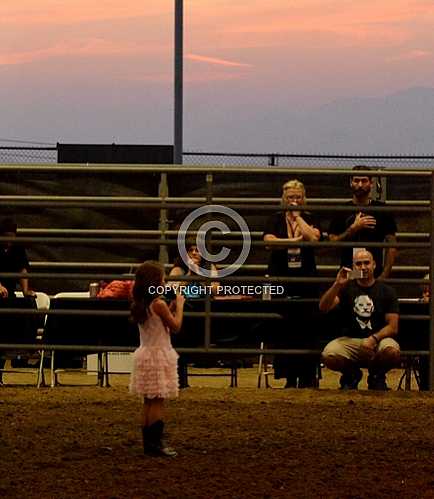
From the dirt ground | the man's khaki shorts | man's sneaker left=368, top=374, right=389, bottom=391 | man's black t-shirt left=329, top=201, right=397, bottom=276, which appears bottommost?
the dirt ground

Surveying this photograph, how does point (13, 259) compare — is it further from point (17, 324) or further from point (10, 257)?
point (17, 324)

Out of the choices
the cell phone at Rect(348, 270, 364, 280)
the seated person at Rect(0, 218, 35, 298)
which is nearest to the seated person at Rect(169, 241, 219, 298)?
the cell phone at Rect(348, 270, 364, 280)

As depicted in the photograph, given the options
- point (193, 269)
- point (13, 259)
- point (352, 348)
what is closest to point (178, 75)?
point (13, 259)

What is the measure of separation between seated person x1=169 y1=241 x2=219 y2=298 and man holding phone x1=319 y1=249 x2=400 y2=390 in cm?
110

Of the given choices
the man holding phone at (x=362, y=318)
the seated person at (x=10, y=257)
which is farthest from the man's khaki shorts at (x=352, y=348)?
the seated person at (x=10, y=257)

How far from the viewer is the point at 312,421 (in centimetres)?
959

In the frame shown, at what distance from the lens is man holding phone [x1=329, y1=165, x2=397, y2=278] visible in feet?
38.0

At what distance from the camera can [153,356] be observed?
317 inches

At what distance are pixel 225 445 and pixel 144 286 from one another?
4.01 ft

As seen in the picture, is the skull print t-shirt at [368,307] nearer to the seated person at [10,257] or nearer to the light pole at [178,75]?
the seated person at [10,257]

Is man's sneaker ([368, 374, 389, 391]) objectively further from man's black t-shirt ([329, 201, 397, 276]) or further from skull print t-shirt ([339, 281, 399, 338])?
man's black t-shirt ([329, 201, 397, 276])

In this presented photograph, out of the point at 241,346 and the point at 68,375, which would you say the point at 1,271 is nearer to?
the point at 241,346

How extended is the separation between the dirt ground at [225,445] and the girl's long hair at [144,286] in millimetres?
868

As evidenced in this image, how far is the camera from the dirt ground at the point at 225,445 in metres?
7.05
